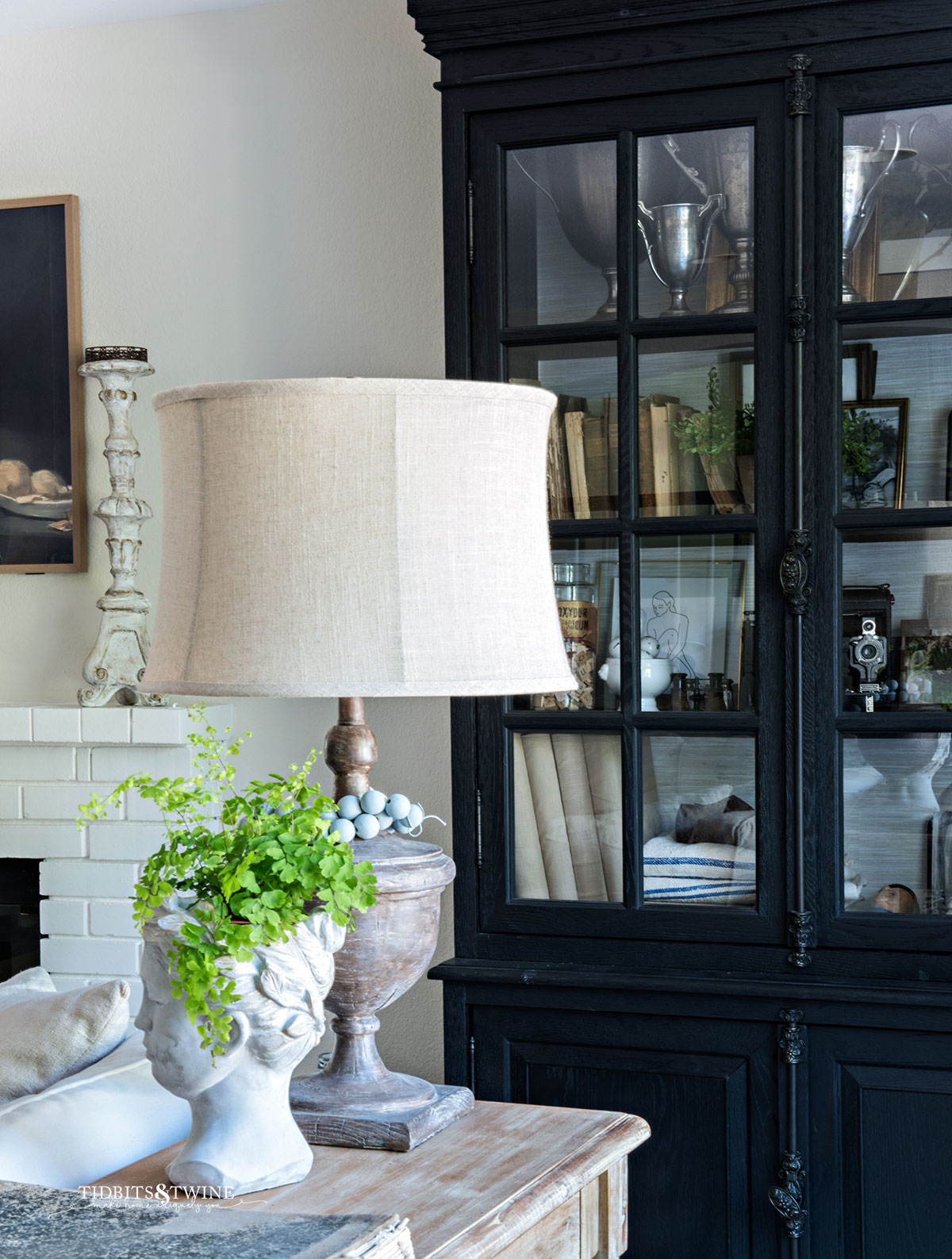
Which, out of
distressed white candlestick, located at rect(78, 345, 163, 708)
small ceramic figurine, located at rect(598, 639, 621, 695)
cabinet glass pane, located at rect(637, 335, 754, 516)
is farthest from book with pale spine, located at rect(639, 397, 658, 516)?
distressed white candlestick, located at rect(78, 345, 163, 708)

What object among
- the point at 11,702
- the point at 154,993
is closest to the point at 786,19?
the point at 154,993

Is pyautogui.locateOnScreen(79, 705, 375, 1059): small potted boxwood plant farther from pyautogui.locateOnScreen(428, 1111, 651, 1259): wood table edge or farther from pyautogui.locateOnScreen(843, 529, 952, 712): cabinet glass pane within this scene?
pyautogui.locateOnScreen(843, 529, 952, 712): cabinet glass pane

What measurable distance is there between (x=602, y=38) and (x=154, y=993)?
167 cm

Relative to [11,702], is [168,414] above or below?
above

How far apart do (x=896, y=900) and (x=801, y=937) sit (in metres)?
0.16

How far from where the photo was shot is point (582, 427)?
7.23 ft

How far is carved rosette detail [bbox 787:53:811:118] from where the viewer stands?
2049 millimetres

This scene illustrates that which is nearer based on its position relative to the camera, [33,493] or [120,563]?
[120,563]

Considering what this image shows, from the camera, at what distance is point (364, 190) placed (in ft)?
9.19

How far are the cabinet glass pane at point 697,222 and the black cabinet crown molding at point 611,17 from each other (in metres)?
0.17

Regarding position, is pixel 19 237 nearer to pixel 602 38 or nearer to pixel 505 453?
pixel 602 38

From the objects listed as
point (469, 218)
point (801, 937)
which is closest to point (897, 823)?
point (801, 937)

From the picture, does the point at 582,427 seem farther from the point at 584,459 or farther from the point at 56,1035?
the point at 56,1035

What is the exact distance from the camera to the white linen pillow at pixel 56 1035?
4.63ft
